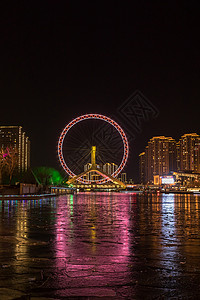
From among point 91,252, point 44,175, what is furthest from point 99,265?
point 44,175

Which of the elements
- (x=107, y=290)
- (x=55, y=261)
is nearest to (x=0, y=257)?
(x=55, y=261)

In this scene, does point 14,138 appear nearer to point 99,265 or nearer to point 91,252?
point 91,252

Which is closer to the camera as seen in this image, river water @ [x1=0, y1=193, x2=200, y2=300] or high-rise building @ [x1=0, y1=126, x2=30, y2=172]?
river water @ [x1=0, y1=193, x2=200, y2=300]

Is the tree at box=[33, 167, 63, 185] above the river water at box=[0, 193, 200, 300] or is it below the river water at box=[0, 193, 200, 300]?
above

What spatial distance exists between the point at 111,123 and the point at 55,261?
7759cm

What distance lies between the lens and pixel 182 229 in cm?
1349

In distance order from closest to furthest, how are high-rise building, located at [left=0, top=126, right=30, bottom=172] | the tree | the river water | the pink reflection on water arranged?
the river water < the pink reflection on water < the tree < high-rise building, located at [left=0, top=126, right=30, bottom=172]

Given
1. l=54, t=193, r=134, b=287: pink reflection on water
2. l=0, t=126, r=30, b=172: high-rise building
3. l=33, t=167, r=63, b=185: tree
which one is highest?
l=0, t=126, r=30, b=172: high-rise building

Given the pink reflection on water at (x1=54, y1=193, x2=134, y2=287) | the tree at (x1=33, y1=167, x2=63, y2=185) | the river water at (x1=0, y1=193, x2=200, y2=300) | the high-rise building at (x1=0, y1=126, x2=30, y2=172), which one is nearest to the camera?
the river water at (x1=0, y1=193, x2=200, y2=300)

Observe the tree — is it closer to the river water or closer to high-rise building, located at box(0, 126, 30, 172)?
high-rise building, located at box(0, 126, 30, 172)

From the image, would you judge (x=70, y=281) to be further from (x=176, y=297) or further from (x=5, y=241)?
(x=5, y=241)

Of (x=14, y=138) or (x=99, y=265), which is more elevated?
(x=14, y=138)

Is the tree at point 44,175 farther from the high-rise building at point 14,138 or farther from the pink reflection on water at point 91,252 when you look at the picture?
the pink reflection on water at point 91,252

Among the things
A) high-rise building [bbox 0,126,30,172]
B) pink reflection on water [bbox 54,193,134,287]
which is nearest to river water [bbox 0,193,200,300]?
pink reflection on water [bbox 54,193,134,287]
